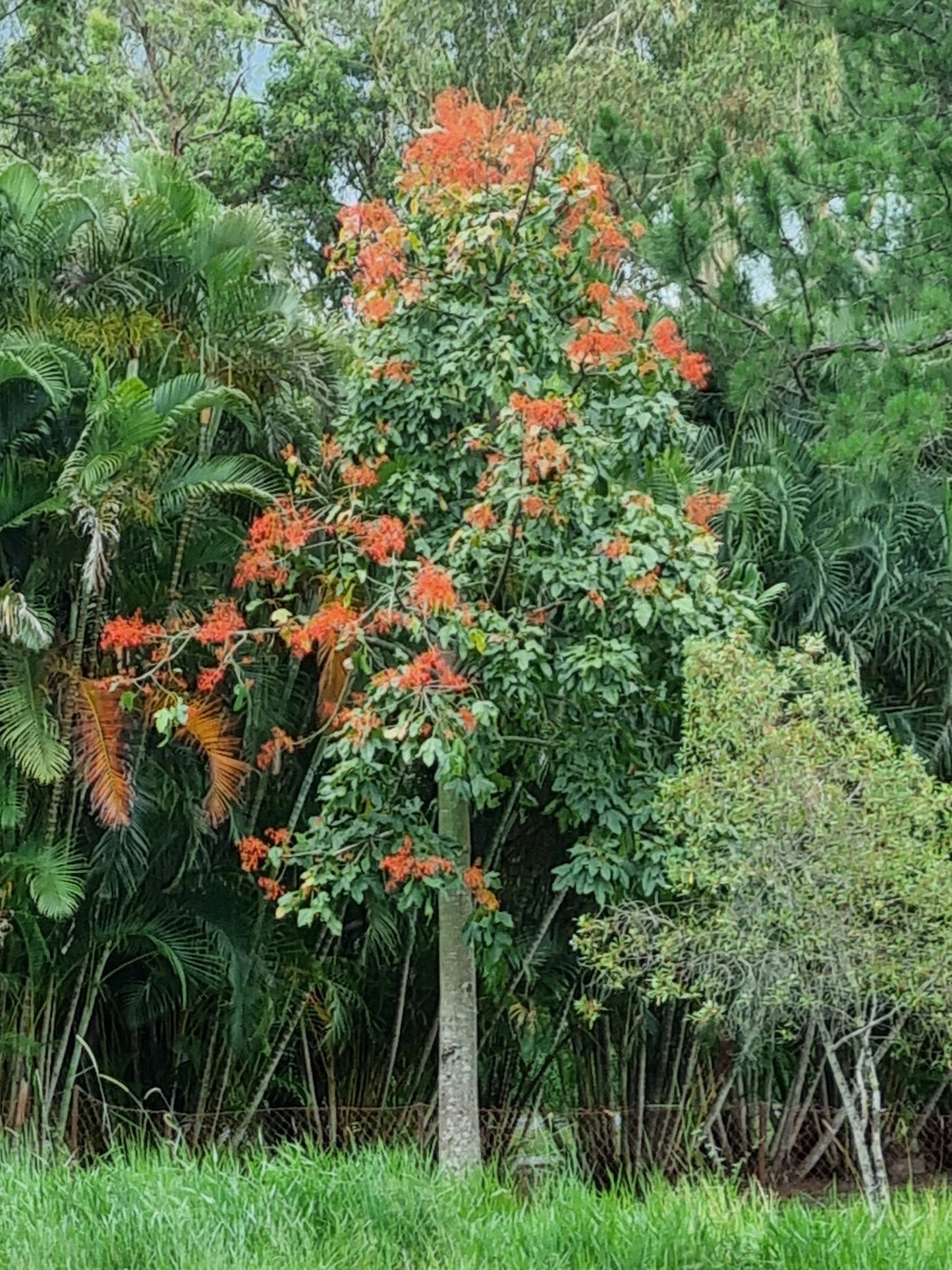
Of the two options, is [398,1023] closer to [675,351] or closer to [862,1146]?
[862,1146]

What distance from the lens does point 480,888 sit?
5.36 metres

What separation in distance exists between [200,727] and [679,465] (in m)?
2.54

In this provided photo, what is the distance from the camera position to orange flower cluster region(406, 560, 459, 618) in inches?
190

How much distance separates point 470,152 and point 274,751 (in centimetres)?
266

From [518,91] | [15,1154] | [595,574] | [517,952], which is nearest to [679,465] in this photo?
[595,574]

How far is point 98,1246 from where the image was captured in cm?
386

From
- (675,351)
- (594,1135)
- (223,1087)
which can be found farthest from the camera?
(594,1135)

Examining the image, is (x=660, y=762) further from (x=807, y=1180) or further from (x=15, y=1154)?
(x=807, y=1180)

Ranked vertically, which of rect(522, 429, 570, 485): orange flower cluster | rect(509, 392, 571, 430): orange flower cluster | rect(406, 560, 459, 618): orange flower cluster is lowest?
rect(406, 560, 459, 618): orange flower cluster

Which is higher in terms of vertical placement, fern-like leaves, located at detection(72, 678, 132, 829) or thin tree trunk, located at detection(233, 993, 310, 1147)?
fern-like leaves, located at detection(72, 678, 132, 829)

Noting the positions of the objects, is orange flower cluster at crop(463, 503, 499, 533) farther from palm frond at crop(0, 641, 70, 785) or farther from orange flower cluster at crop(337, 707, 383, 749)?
palm frond at crop(0, 641, 70, 785)

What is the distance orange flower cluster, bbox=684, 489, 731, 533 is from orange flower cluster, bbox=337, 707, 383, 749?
167 centimetres

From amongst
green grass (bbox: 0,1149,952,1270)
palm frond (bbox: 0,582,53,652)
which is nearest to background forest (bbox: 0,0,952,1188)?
palm frond (bbox: 0,582,53,652)

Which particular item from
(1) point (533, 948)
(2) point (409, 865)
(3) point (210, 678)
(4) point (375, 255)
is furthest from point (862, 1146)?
(4) point (375, 255)
